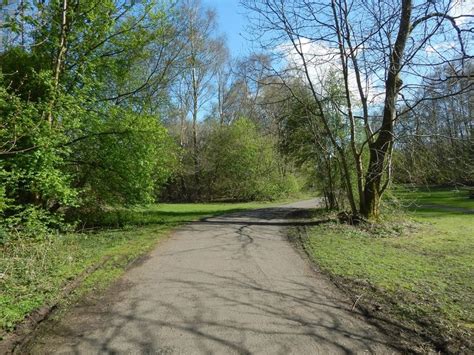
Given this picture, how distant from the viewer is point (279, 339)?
4391 mm

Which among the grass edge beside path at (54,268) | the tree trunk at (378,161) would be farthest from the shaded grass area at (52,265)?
the tree trunk at (378,161)

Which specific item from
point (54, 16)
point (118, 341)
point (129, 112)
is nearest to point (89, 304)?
point (118, 341)

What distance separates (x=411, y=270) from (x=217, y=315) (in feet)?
15.4

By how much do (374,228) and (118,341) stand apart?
11253 mm

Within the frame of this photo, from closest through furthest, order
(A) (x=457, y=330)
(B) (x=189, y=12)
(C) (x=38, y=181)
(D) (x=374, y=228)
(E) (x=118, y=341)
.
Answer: (E) (x=118, y=341) < (A) (x=457, y=330) < (C) (x=38, y=181) < (D) (x=374, y=228) < (B) (x=189, y=12)

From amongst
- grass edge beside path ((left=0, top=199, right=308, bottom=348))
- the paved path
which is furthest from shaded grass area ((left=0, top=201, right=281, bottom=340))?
the paved path

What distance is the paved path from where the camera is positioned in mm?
4250

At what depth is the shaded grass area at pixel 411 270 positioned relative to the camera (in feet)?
16.1

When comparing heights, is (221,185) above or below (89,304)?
above

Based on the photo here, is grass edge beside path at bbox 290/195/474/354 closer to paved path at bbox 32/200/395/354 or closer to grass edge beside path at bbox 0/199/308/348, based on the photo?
paved path at bbox 32/200/395/354

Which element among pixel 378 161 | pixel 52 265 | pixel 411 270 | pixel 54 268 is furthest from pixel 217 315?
pixel 378 161

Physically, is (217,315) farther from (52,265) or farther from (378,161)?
(378,161)

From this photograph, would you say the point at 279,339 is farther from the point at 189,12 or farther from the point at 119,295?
the point at 189,12

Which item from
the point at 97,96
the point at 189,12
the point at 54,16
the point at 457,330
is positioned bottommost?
the point at 457,330
